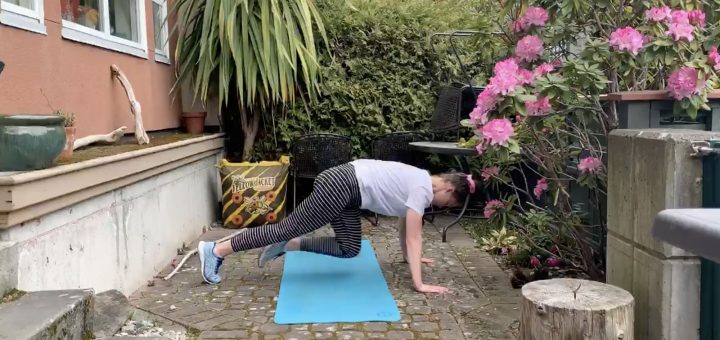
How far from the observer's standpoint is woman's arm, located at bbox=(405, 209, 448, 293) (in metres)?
4.13

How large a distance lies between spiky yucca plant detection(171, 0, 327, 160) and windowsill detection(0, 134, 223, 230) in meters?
1.50

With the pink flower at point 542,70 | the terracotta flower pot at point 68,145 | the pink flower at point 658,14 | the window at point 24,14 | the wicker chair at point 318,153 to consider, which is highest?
the window at point 24,14

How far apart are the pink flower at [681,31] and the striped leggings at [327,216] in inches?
81.0

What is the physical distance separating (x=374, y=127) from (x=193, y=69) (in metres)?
2.00

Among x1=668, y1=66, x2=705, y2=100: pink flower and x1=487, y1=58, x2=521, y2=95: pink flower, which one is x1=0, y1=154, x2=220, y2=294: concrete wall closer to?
x1=487, y1=58, x2=521, y2=95: pink flower

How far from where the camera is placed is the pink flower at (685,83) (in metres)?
3.24

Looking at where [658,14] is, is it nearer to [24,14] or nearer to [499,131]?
[499,131]

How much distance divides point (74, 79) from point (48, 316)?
2.22 metres

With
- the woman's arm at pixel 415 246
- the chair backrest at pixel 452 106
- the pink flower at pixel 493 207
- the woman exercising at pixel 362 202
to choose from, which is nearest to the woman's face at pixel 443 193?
the woman exercising at pixel 362 202

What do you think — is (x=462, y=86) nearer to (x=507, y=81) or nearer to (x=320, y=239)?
(x=320, y=239)

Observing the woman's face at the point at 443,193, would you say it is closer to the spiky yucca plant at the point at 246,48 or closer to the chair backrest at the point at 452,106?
the chair backrest at the point at 452,106

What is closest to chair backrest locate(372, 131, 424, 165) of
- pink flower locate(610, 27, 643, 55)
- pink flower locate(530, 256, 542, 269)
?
pink flower locate(530, 256, 542, 269)

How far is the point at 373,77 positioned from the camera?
23.8 ft

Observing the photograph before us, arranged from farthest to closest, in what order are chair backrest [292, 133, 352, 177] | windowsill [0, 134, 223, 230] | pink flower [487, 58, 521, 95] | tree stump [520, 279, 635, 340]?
chair backrest [292, 133, 352, 177]
pink flower [487, 58, 521, 95]
windowsill [0, 134, 223, 230]
tree stump [520, 279, 635, 340]
